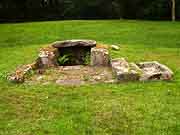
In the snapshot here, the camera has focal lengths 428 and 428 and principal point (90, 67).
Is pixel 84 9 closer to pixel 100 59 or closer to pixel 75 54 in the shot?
pixel 75 54

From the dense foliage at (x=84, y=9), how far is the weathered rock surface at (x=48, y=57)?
20665 mm

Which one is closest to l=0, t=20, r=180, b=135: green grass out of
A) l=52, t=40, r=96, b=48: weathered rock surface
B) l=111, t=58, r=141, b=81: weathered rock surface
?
l=111, t=58, r=141, b=81: weathered rock surface

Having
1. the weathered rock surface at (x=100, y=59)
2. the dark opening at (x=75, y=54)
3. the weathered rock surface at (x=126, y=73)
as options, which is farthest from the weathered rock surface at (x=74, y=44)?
the weathered rock surface at (x=126, y=73)

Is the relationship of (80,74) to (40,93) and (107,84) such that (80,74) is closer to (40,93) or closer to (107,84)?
(107,84)

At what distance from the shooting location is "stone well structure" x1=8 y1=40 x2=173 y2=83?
372 inches

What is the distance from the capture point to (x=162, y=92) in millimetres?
8344

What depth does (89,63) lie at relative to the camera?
1255cm

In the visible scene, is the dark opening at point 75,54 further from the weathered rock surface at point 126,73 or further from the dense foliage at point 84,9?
the dense foliage at point 84,9

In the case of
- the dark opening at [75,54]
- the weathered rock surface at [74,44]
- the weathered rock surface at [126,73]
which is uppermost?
the weathered rock surface at [74,44]

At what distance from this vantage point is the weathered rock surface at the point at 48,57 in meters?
11.7

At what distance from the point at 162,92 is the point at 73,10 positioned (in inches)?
1078

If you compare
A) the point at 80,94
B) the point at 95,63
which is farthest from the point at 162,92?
the point at 95,63

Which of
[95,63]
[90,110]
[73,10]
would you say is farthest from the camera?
[73,10]

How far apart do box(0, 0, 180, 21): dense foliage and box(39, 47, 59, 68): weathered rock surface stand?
2067 cm
